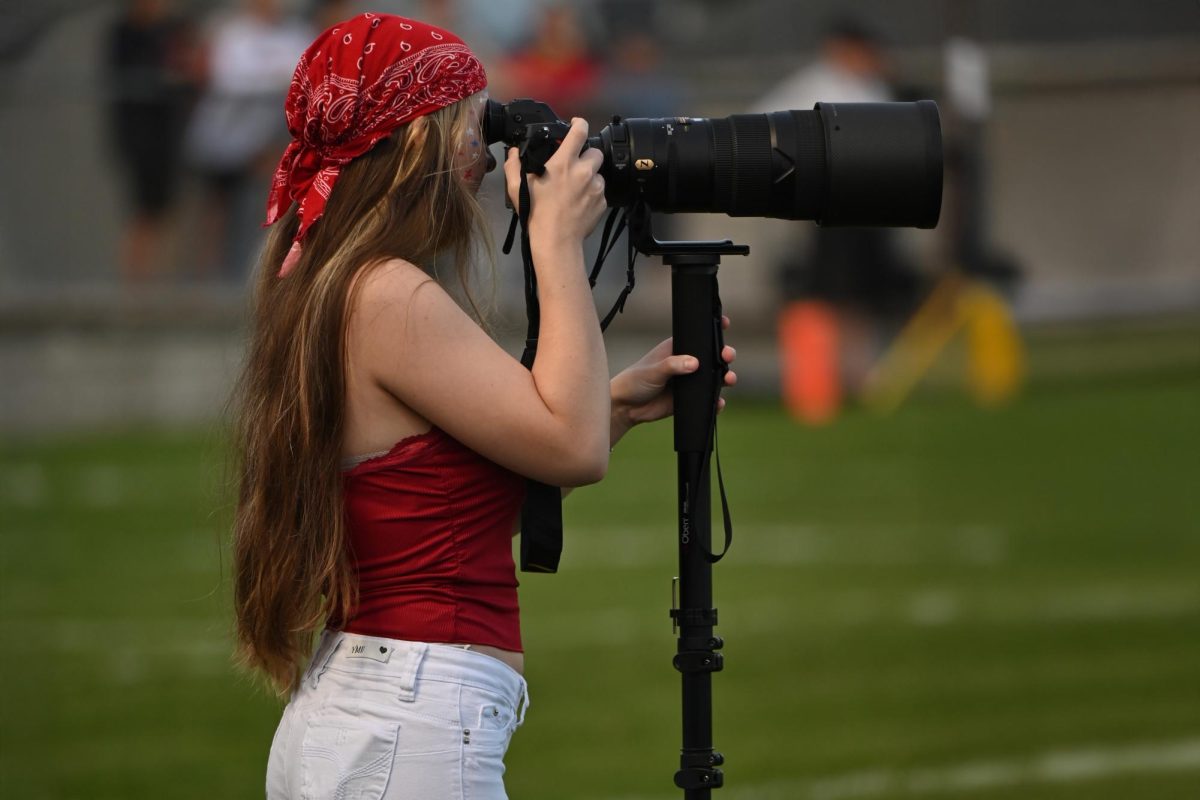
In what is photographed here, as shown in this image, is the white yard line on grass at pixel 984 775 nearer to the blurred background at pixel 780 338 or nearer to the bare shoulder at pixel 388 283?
the blurred background at pixel 780 338

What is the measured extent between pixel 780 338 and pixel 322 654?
11.4 m

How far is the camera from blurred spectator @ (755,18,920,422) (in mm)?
13305

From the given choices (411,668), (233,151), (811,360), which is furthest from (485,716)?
(811,360)

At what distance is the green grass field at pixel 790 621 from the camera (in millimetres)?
5668

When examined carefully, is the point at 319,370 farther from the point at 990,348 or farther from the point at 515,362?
the point at 990,348

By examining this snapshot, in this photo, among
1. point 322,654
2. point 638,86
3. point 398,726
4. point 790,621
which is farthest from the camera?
point 638,86

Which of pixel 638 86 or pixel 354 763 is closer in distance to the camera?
pixel 354 763

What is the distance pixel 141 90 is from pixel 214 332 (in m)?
1.70

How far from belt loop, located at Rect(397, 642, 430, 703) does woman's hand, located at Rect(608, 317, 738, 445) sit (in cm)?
45

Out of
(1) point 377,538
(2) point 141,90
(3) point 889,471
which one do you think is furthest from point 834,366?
(1) point 377,538

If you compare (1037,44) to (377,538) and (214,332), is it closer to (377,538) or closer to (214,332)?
(214,332)

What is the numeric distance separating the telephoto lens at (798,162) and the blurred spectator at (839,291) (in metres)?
10.4

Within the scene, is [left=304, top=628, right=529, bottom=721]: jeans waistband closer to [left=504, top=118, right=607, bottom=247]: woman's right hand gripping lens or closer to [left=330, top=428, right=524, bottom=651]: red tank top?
[left=330, top=428, right=524, bottom=651]: red tank top

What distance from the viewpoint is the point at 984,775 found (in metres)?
5.52
